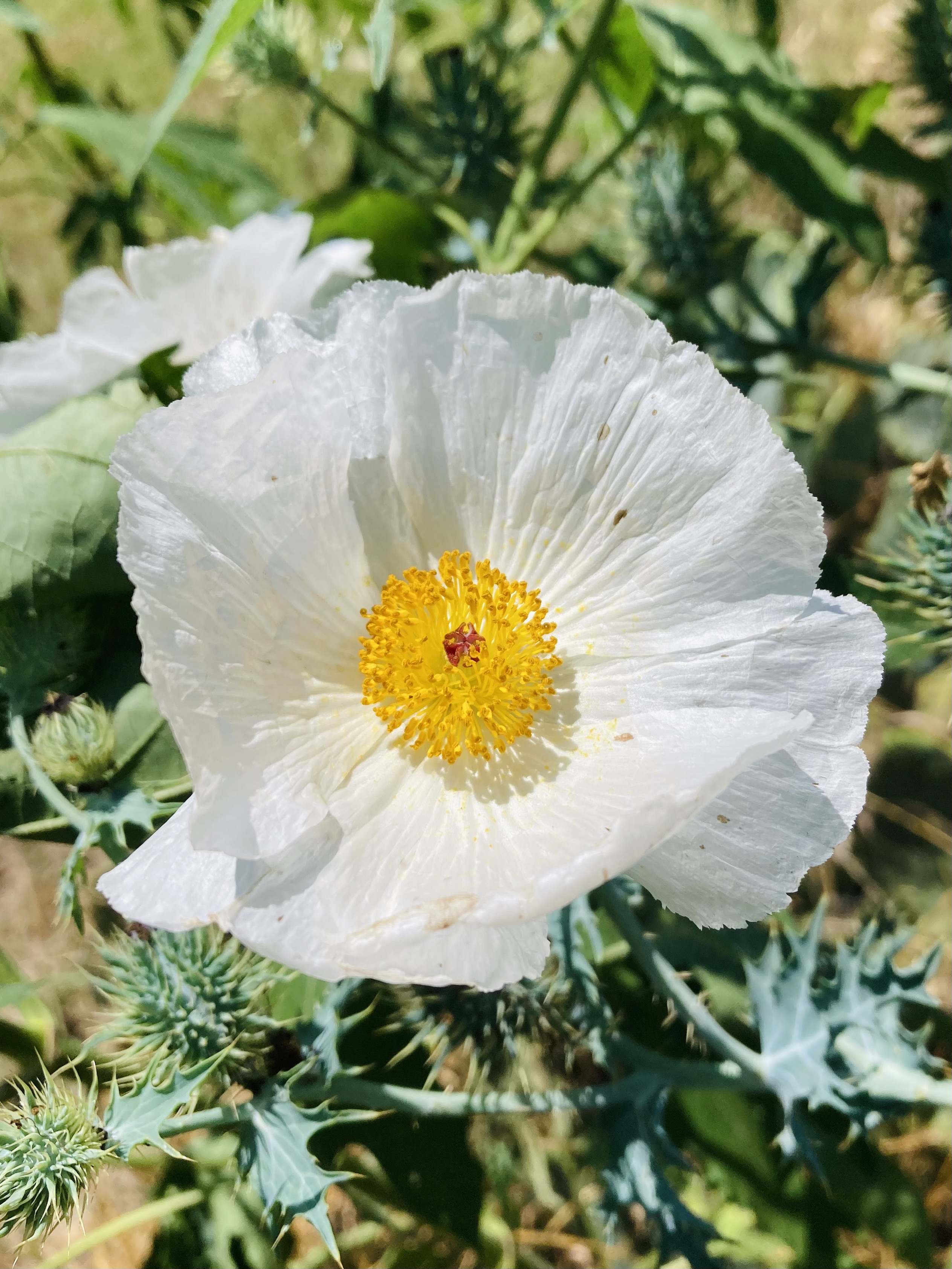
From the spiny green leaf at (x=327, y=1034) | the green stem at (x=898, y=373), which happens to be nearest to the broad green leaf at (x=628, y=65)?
the green stem at (x=898, y=373)

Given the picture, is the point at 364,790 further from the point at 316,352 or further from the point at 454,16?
the point at 454,16

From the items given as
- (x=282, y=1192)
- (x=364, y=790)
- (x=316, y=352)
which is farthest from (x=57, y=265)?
(x=282, y=1192)

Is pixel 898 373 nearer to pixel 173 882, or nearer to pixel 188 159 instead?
pixel 188 159

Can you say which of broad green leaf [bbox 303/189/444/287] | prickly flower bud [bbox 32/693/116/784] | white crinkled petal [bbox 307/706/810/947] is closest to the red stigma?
white crinkled petal [bbox 307/706/810/947]

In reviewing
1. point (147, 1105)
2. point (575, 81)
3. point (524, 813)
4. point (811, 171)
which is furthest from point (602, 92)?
point (147, 1105)

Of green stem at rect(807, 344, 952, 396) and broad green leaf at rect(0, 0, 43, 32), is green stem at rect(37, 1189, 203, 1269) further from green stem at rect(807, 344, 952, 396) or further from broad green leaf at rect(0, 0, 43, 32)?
green stem at rect(807, 344, 952, 396)

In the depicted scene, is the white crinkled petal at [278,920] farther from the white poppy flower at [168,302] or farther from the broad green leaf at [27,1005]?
the white poppy flower at [168,302]
